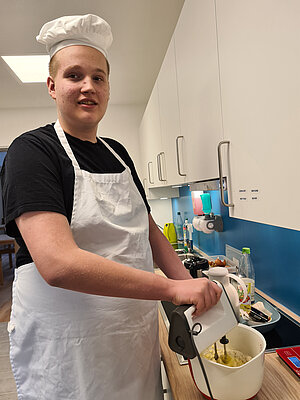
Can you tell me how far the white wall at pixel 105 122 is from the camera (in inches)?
168

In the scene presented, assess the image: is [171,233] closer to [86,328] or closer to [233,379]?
[86,328]

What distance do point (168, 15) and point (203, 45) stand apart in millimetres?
1256

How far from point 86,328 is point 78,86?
68 cm

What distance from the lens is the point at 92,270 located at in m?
0.73

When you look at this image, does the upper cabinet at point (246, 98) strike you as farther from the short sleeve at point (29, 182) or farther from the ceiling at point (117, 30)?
the ceiling at point (117, 30)

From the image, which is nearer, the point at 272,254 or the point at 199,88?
the point at 199,88

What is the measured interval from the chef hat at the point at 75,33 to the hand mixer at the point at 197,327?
0.80 m

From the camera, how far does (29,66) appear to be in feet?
9.93

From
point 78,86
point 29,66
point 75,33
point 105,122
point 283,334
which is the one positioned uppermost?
point 29,66

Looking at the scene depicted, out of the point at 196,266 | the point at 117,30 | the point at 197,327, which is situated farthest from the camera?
the point at 117,30

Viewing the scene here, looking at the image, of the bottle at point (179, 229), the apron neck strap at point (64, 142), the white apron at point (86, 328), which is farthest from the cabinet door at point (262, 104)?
the bottle at point (179, 229)

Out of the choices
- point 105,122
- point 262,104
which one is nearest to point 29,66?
point 105,122

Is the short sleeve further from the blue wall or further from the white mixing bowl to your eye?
the blue wall

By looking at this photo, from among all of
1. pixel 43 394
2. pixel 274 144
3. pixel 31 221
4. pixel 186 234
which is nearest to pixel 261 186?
pixel 274 144
